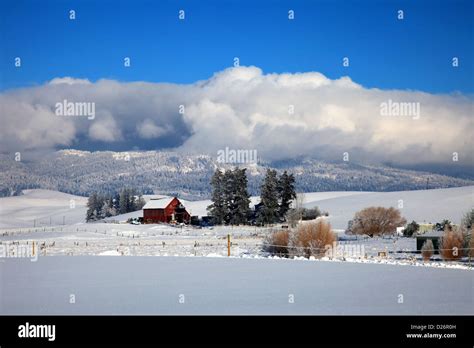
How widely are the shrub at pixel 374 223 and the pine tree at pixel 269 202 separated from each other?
16.3m

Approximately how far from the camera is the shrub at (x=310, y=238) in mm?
31922

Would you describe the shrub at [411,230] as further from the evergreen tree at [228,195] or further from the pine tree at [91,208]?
the pine tree at [91,208]

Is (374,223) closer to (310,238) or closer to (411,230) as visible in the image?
(411,230)

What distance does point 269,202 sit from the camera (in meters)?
78.7

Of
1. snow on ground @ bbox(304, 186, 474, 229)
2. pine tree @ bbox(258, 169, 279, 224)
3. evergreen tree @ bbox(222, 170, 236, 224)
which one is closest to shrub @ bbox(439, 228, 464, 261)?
snow on ground @ bbox(304, 186, 474, 229)

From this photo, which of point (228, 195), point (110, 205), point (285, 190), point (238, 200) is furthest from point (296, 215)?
point (110, 205)

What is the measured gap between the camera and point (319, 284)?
15.7m

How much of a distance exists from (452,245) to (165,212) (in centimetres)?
5891

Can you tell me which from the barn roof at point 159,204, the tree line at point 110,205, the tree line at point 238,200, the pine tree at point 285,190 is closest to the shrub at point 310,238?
the tree line at point 238,200
